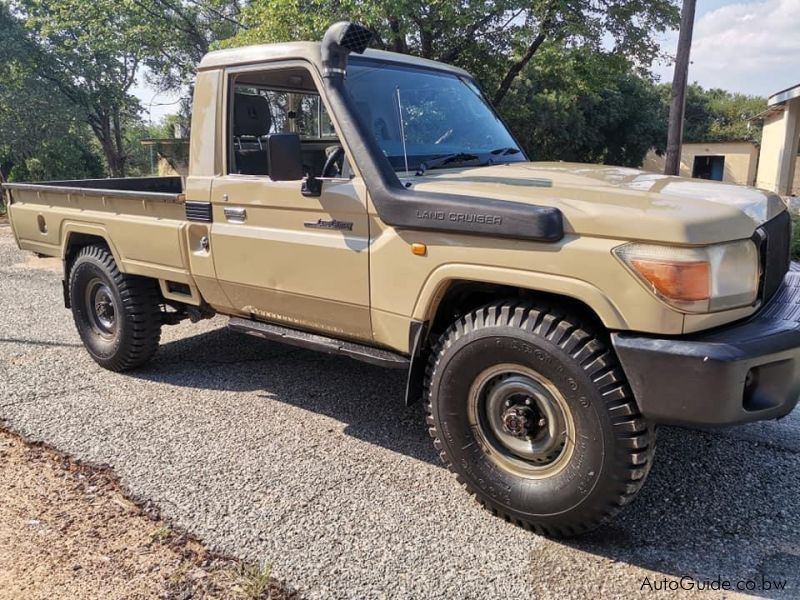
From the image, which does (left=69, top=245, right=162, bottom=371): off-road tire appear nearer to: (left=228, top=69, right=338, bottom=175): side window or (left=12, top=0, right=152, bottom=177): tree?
(left=228, top=69, right=338, bottom=175): side window

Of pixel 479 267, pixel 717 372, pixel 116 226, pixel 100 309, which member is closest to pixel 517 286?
pixel 479 267

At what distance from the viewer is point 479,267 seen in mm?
2861

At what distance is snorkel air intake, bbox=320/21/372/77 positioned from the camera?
10.2 feet

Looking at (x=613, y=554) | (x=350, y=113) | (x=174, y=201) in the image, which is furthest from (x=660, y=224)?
(x=174, y=201)

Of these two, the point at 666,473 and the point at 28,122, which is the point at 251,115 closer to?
the point at 666,473

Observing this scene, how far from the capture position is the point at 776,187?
20031 mm

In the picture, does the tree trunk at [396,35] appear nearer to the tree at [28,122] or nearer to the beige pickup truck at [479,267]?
the beige pickup truck at [479,267]

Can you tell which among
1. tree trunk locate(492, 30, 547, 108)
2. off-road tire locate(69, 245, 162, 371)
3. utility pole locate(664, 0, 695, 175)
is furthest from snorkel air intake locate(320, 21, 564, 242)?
tree trunk locate(492, 30, 547, 108)

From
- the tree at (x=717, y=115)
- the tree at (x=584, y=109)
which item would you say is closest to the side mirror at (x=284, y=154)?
the tree at (x=584, y=109)

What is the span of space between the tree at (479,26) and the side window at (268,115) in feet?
23.2

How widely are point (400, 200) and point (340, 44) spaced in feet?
2.72

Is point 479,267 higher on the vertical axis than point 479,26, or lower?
lower

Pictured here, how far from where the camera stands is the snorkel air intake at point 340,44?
3111 mm

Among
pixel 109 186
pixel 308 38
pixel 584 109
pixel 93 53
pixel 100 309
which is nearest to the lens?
pixel 100 309
